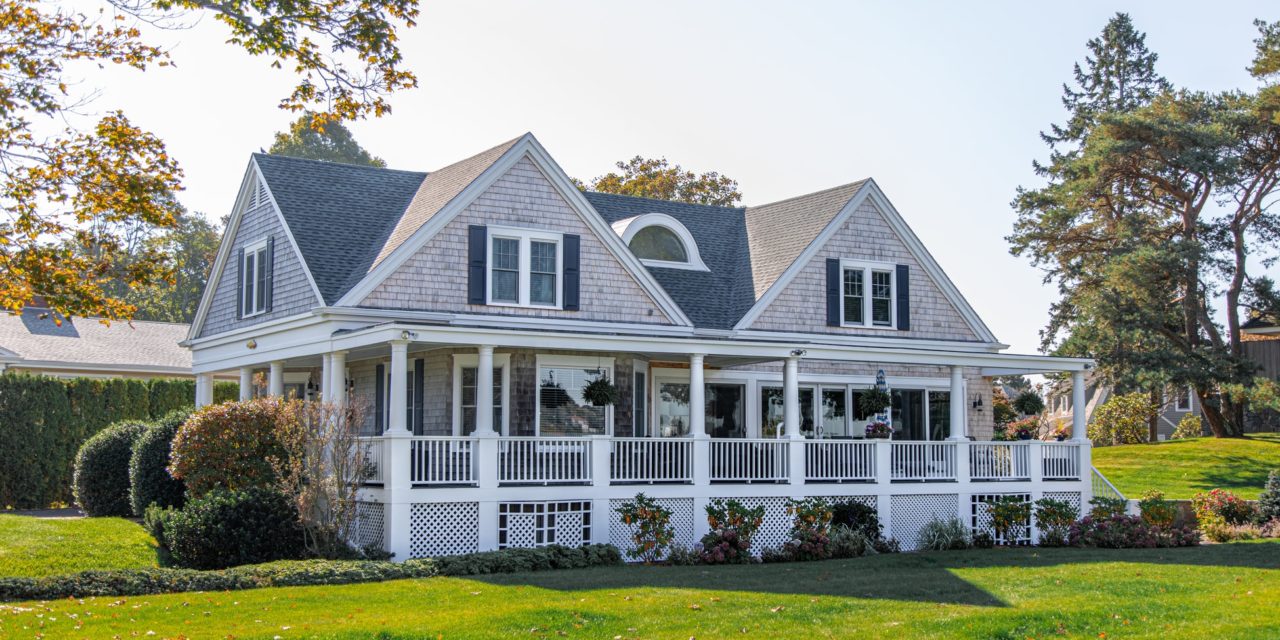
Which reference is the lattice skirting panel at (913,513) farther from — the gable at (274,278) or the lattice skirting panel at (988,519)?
the gable at (274,278)

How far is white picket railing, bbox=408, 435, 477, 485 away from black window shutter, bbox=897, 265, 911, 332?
36.2ft

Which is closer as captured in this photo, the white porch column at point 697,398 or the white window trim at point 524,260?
the white porch column at point 697,398

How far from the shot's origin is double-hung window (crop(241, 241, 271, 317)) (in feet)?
78.9

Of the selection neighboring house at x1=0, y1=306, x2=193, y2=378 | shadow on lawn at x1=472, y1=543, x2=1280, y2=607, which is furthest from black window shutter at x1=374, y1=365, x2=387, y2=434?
neighboring house at x1=0, y1=306, x2=193, y2=378

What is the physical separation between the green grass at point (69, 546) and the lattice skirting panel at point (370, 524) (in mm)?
2996

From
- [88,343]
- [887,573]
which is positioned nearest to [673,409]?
[887,573]

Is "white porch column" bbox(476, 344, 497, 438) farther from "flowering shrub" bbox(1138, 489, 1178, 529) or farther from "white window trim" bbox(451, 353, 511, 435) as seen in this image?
"flowering shrub" bbox(1138, 489, 1178, 529)

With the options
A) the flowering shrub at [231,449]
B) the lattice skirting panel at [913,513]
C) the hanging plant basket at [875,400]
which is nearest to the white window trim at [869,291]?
the hanging plant basket at [875,400]

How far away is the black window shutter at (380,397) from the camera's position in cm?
2342

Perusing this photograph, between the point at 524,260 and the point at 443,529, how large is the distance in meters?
5.49

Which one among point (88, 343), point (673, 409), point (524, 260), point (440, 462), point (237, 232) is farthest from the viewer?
point (88, 343)

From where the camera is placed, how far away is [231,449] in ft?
63.1

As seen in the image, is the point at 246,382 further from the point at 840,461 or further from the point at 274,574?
the point at 840,461

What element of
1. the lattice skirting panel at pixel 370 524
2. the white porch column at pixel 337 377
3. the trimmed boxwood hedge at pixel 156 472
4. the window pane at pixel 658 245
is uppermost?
the window pane at pixel 658 245
